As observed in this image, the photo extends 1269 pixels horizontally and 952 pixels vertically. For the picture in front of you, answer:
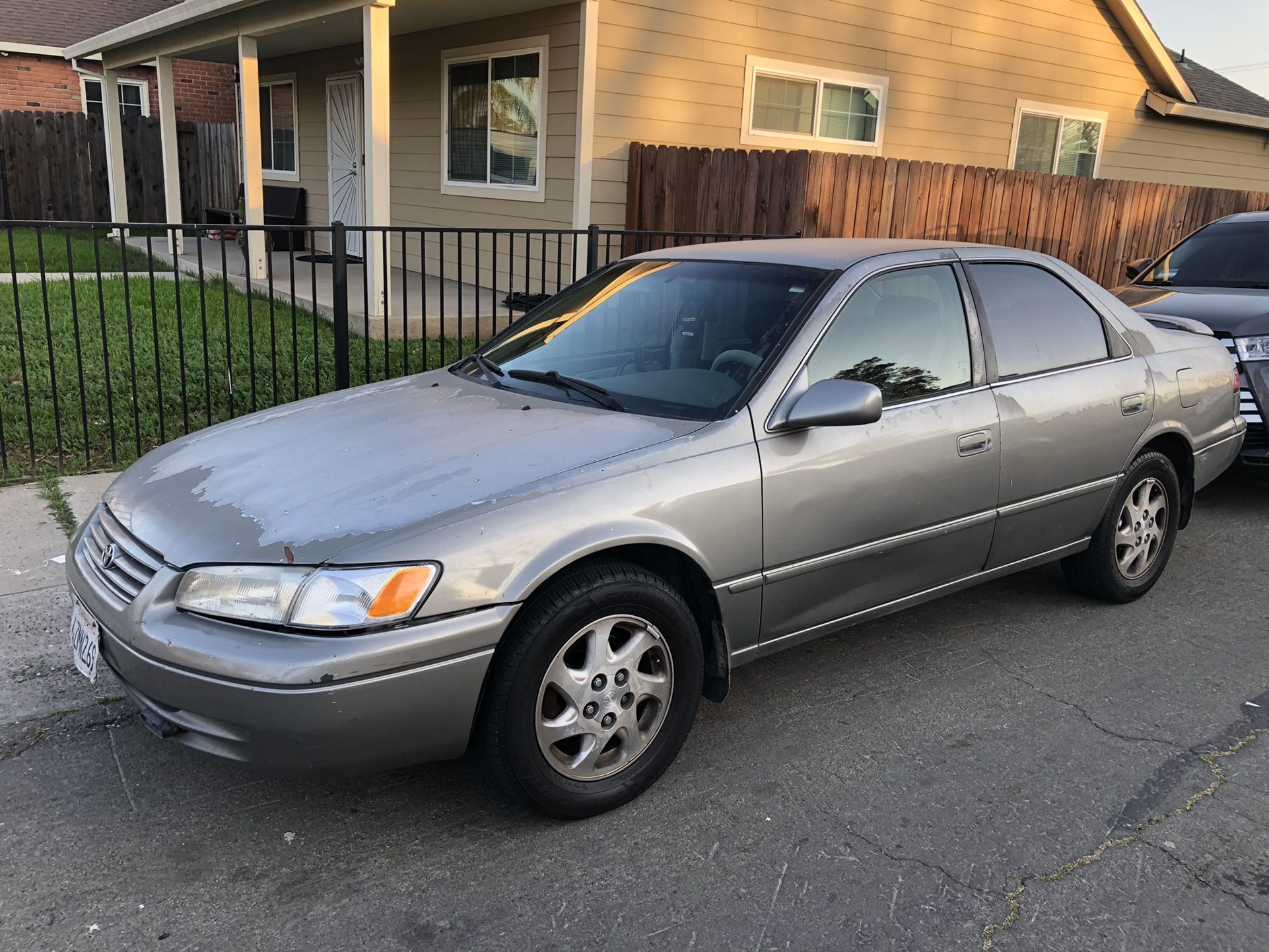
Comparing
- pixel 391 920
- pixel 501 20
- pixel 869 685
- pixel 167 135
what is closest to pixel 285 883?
pixel 391 920

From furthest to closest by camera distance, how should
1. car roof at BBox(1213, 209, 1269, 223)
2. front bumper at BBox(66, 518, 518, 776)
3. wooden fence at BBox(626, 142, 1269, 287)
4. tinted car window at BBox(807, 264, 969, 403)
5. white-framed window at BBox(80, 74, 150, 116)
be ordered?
white-framed window at BBox(80, 74, 150, 116)
wooden fence at BBox(626, 142, 1269, 287)
car roof at BBox(1213, 209, 1269, 223)
tinted car window at BBox(807, 264, 969, 403)
front bumper at BBox(66, 518, 518, 776)

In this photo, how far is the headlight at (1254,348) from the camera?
643cm

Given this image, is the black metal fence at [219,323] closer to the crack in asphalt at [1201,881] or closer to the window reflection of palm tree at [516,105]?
the window reflection of palm tree at [516,105]

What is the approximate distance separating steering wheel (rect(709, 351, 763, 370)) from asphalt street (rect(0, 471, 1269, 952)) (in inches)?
48.9

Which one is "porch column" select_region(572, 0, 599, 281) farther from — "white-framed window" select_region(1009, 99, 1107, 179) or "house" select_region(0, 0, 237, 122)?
"house" select_region(0, 0, 237, 122)

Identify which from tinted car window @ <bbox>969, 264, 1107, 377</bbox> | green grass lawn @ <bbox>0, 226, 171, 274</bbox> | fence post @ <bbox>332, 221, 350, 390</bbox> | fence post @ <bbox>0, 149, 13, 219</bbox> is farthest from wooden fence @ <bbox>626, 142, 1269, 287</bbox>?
fence post @ <bbox>0, 149, 13, 219</bbox>

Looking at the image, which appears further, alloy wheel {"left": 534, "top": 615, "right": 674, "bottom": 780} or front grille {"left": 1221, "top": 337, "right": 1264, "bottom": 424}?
front grille {"left": 1221, "top": 337, "right": 1264, "bottom": 424}

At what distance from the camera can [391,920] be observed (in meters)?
2.58

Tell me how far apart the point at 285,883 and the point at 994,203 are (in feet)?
34.6

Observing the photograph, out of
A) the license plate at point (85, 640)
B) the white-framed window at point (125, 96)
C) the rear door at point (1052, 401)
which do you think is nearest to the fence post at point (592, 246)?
the rear door at point (1052, 401)

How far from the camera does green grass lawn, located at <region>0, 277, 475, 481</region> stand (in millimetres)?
6207

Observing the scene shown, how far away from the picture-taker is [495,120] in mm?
11625

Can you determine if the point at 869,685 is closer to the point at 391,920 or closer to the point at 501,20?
the point at 391,920

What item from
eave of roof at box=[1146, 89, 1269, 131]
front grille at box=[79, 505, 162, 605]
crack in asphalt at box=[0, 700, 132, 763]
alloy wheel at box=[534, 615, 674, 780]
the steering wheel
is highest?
eave of roof at box=[1146, 89, 1269, 131]
